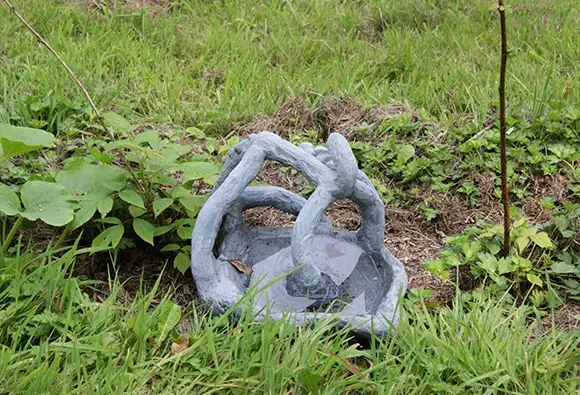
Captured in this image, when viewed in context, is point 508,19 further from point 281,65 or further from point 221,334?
point 221,334

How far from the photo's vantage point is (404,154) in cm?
329

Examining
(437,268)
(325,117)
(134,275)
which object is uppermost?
(437,268)

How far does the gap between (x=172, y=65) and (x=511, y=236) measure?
216 centimetres

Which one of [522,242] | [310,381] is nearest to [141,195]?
[310,381]

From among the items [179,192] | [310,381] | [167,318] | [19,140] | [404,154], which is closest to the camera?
[310,381]

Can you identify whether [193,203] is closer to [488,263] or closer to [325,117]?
[488,263]

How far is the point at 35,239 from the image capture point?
2.71 meters

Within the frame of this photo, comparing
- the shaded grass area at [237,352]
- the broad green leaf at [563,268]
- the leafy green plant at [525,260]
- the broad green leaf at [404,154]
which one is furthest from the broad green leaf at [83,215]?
the broad green leaf at [563,268]

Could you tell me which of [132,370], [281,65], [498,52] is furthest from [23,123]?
[498,52]

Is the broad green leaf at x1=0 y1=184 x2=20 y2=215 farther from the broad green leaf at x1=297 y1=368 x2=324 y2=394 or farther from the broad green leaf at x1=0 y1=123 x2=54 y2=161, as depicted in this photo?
the broad green leaf at x1=297 y1=368 x2=324 y2=394

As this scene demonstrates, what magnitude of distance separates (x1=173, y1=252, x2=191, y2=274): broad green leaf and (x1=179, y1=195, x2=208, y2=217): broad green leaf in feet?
0.47

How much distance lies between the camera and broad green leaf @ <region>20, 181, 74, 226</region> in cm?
231

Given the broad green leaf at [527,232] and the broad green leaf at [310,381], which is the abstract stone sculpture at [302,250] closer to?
the broad green leaf at [310,381]

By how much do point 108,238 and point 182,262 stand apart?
0.83 feet
